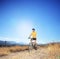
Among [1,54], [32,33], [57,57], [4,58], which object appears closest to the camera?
[57,57]

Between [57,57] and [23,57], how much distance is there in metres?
1.57

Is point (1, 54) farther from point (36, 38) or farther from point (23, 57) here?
point (36, 38)

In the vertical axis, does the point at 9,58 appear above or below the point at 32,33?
below

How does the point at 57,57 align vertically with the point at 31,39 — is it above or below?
below

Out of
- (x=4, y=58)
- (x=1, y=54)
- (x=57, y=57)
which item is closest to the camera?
(x=57, y=57)

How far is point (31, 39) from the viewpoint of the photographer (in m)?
12.4

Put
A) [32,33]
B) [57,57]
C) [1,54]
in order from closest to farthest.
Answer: [57,57], [1,54], [32,33]

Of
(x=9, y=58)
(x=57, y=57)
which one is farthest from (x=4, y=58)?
(x=57, y=57)

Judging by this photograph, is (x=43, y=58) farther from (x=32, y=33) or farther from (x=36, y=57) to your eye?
(x=32, y=33)

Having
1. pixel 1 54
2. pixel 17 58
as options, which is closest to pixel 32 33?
pixel 1 54

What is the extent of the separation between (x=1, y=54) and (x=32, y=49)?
2136mm

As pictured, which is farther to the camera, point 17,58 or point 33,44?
point 33,44

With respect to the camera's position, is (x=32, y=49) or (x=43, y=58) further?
(x=32, y=49)

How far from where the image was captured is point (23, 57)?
981 cm
